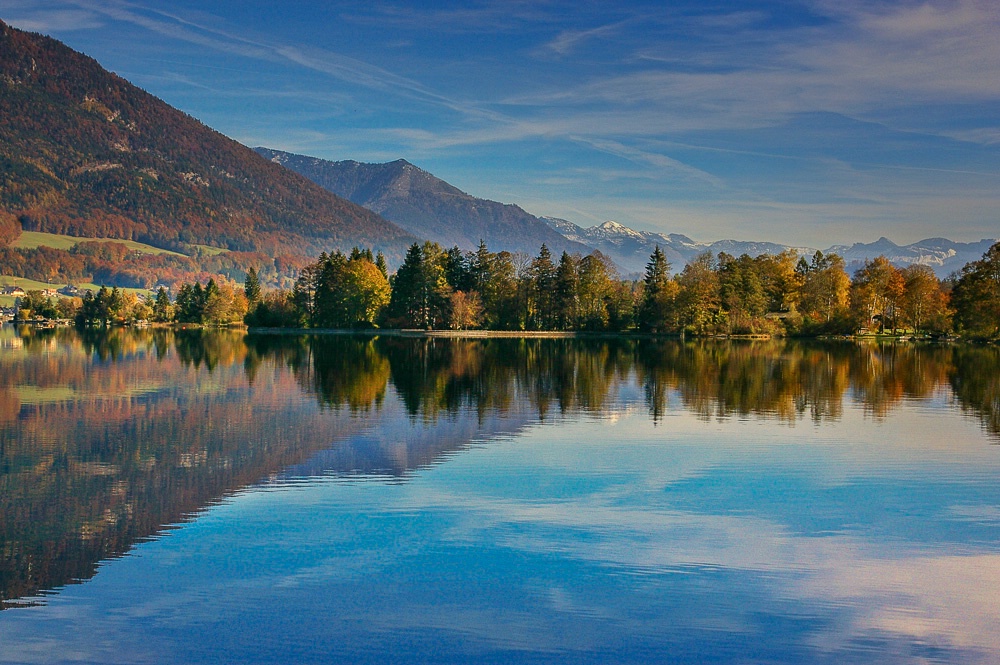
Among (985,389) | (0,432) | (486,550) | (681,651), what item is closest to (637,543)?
(486,550)

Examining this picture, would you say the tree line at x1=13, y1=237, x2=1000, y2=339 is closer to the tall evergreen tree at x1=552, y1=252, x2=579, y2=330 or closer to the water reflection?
the tall evergreen tree at x1=552, y1=252, x2=579, y2=330

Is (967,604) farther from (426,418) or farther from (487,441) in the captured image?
(426,418)

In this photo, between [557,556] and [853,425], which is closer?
[557,556]

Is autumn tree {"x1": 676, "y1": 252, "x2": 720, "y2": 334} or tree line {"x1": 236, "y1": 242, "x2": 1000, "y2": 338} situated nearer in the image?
autumn tree {"x1": 676, "y1": 252, "x2": 720, "y2": 334}

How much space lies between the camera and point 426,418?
28484mm

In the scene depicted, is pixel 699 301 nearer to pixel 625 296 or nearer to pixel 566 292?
pixel 625 296

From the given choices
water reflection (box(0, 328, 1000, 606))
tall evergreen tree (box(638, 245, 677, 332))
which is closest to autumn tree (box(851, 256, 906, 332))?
tall evergreen tree (box(638, 245, 677, 332))

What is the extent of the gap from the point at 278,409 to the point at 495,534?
1791cm

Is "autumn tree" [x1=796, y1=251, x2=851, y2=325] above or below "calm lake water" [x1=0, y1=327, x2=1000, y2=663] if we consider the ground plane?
above

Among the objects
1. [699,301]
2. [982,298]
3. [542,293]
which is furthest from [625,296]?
[982,298]

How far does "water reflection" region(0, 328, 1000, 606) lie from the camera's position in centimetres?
1574

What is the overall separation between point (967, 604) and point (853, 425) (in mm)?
17168


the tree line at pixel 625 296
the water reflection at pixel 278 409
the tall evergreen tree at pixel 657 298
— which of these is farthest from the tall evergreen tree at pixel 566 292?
the water reflection at pixel 278 409

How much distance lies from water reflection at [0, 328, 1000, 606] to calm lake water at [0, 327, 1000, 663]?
14cm
